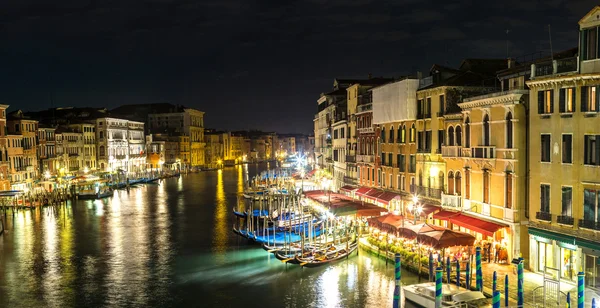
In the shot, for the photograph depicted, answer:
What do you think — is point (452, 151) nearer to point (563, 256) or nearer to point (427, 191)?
point (427, 191)

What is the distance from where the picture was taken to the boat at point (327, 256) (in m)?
22.7

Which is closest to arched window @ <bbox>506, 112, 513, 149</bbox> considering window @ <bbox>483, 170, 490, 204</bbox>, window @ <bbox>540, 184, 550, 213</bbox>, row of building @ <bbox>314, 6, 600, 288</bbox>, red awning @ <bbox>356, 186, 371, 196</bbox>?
row of building @ <bbox>314, 6, 600, 288</bbox>

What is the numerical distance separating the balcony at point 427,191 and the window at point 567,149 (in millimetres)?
7529

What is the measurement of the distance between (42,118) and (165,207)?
3847cm

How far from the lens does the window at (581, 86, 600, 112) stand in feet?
50.0

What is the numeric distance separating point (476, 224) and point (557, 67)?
6.06m

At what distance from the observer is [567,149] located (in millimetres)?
16234

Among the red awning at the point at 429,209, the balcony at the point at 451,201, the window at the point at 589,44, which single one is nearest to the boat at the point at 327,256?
the red awning at the point at 429,209

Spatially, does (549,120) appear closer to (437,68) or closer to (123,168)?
(437,68)

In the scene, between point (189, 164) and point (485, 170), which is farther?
point (189, 164)

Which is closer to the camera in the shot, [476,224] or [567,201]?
[567,201]

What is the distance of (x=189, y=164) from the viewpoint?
104 m

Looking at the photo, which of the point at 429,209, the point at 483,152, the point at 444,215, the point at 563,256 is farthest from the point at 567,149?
the point at 429,209

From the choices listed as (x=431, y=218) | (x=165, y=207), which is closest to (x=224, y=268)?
(x=431, y=218)
